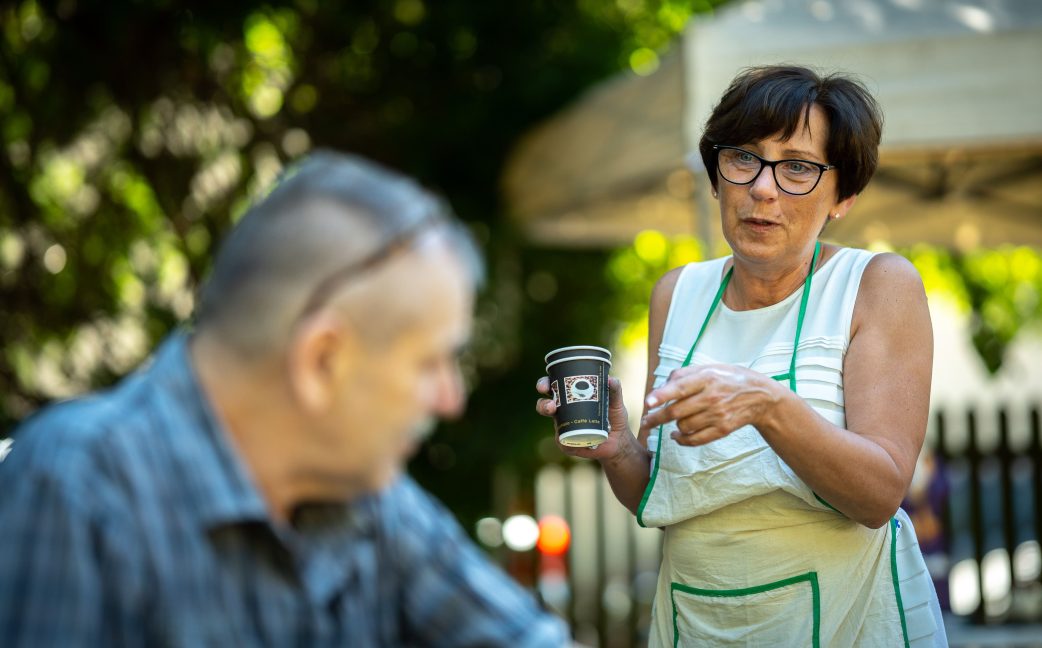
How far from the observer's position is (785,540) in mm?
2299

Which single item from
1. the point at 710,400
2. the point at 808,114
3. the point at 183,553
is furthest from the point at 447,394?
the point at 808,114

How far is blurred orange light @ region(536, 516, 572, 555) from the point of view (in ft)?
28.1

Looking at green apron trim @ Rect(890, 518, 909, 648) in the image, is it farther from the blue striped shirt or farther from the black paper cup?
the blue striped shirt

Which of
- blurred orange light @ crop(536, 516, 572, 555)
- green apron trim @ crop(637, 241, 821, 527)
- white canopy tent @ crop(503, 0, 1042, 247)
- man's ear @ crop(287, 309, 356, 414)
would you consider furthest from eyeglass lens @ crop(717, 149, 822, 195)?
blurred orange light @ crop(536, 516, 572, 555)

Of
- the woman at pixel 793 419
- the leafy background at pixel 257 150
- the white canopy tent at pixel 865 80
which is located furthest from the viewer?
the leafy background at pixel 257 150

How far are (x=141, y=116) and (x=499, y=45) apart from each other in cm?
242

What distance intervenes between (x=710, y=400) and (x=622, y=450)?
0.57 meters

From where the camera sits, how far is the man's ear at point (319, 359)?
1.26 m

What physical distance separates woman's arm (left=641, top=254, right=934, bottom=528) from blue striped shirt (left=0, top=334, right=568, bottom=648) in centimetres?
62

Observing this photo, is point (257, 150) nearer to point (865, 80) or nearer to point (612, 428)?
point (865, 80)

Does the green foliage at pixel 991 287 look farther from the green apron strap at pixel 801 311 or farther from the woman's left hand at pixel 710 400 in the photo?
the woman's left hand at pixel 710 400

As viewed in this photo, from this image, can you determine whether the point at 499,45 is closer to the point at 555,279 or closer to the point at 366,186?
the point at 555,279

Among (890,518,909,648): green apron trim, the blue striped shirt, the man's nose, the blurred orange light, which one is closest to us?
the blue striped shirt

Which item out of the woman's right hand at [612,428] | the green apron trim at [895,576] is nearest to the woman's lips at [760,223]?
the woman's right hand at [612,428]
